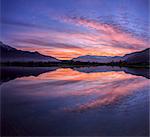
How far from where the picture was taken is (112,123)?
730cm

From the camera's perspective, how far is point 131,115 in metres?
8.25

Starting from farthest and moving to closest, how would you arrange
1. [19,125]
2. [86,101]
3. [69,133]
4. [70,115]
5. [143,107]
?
[86,101], [143,107], [70,115], [19,125], [69,133]

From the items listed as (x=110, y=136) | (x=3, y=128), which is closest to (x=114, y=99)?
(x=110, y=136)

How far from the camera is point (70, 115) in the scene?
8156 millimetres

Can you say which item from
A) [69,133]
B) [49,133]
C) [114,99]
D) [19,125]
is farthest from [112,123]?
[114,99]

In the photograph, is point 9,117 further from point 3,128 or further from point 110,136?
point 110,136

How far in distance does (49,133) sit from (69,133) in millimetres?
533

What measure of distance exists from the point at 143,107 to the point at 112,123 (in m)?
2.81

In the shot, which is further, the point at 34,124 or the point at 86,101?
the point at 86,101

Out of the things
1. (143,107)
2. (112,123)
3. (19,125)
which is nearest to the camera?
(19,125)

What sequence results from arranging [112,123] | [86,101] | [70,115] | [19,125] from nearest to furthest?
[19,125], [112,123], [70,115], [86,101]

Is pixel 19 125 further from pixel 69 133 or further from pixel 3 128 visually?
pixel 69 133

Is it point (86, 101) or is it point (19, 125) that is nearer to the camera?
point (19, 125)

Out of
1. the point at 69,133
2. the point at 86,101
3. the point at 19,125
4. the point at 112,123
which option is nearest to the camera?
the point at 69,133
